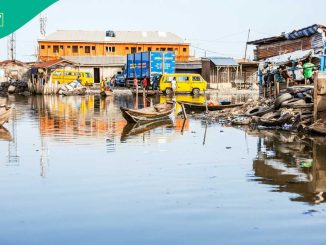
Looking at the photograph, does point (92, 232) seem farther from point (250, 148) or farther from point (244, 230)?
point (250, 148)

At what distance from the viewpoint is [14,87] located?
58.0 m

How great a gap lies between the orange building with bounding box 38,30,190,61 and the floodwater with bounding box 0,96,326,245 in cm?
5746

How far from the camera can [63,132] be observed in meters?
19.5

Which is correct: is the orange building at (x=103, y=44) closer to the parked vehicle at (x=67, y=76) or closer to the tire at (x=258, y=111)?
the parked vehicle at (x=67, y=76)

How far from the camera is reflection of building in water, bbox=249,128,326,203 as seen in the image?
969 centimetres

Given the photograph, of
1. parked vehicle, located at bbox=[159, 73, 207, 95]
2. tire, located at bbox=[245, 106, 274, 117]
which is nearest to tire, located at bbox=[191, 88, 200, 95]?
parked vehicle, located at bbox=[159, 73, 207, 95]

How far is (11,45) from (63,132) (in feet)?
216

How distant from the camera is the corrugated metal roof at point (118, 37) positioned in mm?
74769

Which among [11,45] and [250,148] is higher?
[11,45]

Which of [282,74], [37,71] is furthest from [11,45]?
[282,74]

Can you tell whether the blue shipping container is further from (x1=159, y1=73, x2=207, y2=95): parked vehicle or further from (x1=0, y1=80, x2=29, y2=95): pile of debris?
(x1=0, y1=80, x2=29, y2=95): pile of debris

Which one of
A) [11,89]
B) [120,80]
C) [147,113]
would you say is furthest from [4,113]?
[120,80]

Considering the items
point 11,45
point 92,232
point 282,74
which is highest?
point 11,45

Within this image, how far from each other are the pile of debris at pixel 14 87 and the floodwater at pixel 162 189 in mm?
41176
